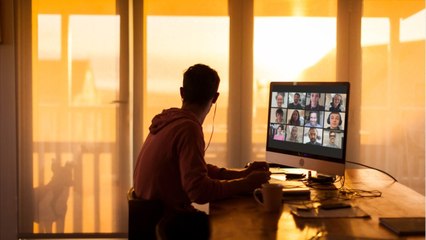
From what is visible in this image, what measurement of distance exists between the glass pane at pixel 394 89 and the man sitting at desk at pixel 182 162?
2.30 metres

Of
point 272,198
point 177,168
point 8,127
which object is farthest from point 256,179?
point 8,127

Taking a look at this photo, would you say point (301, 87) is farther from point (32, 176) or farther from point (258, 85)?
point (32, 176)

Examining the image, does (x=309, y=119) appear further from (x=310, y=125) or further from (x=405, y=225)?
(x=405, y=225)

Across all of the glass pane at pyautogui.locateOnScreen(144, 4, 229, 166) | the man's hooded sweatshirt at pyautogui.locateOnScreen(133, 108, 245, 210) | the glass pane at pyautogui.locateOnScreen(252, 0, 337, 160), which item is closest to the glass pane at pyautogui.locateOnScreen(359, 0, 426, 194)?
the glass pane at pyautogui.locateOnScreen(252, 0, 337, 160)

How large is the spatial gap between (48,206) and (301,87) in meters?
2.52

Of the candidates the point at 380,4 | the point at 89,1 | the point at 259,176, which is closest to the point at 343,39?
the point at 380,4

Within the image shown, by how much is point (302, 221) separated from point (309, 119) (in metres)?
0.76

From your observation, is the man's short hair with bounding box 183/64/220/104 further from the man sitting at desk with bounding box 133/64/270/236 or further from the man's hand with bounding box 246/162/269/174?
the man's hand with bounding box 246/162/269/174

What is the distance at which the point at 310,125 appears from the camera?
243 centimetres

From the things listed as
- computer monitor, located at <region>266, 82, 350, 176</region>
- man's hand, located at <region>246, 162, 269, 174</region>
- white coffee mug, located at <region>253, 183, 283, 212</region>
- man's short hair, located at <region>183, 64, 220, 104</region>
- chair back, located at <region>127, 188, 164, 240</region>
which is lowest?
chair back, located at <region>127, 188, 164, 240</region>

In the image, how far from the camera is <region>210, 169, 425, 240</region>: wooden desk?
62.8 inches

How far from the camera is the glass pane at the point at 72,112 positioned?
13.3 ft

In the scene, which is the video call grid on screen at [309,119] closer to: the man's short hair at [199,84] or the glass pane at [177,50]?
the man's short hair at [199,84]

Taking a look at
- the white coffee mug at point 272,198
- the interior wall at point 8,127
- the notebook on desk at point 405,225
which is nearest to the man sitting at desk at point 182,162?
the white coffee mug at point 272,198
